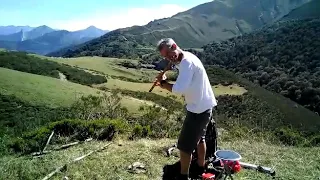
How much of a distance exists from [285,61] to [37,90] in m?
84.6

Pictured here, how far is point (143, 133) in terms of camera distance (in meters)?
9.55

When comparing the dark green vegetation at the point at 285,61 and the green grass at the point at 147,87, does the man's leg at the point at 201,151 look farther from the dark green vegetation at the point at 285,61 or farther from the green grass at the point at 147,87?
the dark green vegetation at the point at 285,61

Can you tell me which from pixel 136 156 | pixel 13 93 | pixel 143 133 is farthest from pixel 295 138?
pixel 13 93

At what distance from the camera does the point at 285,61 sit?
111 meters

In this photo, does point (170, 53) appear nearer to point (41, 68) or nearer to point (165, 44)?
point (165, 44)

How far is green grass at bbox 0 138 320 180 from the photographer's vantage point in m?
5.99

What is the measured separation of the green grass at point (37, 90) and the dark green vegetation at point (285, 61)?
49304mm

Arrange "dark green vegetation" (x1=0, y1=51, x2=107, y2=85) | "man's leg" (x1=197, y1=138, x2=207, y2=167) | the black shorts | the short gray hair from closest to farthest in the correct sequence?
the short gray hair → the black shorts → "man's leg" (x1=197, y1=138, x2=207, y2=167) → "dark green vegetation" (x1=0, y1=51, x2=107, y2=85)

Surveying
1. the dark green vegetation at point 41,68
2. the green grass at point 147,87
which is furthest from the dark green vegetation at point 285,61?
the dark green vegetation at point 41,68

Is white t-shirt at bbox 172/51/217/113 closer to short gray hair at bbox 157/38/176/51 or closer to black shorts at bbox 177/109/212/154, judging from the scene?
black shorts at bbox 177/109/212/154

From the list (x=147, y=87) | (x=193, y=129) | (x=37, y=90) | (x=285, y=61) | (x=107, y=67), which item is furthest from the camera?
(x=285, y=61)

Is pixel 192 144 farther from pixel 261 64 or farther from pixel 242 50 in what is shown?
pixel 242 50

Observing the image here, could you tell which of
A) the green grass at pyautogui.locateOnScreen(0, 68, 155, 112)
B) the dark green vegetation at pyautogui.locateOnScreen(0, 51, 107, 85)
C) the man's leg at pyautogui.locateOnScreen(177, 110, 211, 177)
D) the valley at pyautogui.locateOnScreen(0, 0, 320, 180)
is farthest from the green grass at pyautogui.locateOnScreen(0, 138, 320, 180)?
the dark green vegetation at pyautogui.locateOnScreen(0, 51, 107, 85)


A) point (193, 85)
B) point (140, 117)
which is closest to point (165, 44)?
point (193, 85)
